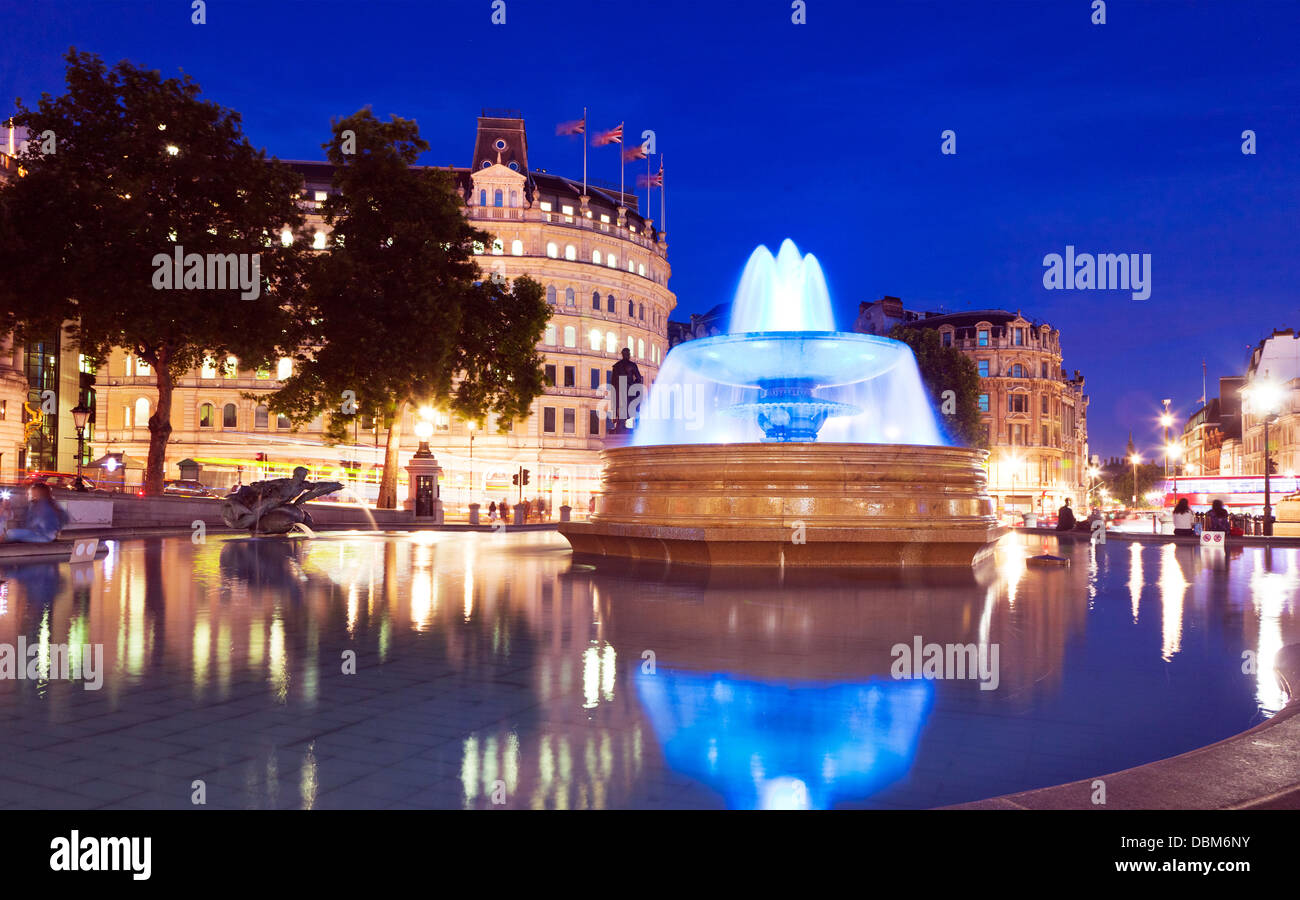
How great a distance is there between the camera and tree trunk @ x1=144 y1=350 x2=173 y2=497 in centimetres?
2516

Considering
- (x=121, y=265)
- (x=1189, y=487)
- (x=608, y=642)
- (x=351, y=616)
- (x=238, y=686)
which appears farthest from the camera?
(x=1189, y=487)

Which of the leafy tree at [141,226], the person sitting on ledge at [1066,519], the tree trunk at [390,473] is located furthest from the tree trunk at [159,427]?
the person sitting on ledge at [1066,519]

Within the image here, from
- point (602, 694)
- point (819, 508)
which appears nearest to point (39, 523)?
point (819, 508)

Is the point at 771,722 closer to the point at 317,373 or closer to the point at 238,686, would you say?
the point at 238,686

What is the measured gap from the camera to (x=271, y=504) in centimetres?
2150

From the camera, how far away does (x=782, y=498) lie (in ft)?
39.5

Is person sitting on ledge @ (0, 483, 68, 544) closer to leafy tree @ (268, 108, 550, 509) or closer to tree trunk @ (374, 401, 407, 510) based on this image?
leafy tree @ (268, 108, 550, 509)

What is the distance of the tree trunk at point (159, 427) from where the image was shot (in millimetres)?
25156

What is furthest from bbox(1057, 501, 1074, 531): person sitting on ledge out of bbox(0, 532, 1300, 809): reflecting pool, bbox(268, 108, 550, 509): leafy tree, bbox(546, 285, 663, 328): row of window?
bbox(546, 285, 663, 328): row of window

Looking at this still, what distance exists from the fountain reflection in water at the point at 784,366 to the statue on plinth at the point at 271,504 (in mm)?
8635

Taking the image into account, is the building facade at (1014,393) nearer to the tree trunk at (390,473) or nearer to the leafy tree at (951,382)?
the leafy tree at (951,382)

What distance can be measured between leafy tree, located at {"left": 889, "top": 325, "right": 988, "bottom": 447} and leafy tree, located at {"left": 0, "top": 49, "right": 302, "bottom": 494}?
3788 centimetres

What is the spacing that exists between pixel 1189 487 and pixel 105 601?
67.0 m

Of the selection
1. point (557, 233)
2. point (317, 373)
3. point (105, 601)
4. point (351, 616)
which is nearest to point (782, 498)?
point (351, 616)
